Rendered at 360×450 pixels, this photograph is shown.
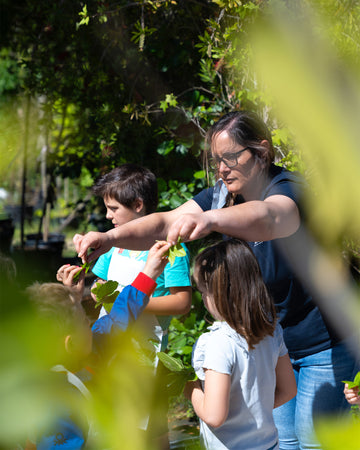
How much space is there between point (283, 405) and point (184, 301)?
1.91 ft

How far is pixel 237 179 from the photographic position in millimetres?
1562

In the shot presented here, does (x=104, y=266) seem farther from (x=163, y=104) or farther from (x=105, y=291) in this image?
(x=163, y=104)

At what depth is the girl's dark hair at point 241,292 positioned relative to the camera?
1.58 metres

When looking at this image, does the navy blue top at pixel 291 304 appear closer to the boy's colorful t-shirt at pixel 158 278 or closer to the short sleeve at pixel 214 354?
the short sleeve at pixel 214 354

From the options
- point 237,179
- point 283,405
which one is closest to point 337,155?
point 237,179

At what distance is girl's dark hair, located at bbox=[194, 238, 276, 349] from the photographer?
158 cm

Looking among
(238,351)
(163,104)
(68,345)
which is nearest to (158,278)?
(238,351)

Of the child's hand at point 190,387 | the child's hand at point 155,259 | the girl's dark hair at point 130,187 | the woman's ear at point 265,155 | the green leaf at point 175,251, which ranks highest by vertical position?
the woman's ear at point 265,155

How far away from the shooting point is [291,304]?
167 centimetres

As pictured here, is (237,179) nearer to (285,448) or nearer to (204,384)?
(204,384)

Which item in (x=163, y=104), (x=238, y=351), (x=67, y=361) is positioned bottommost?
(x=238, y=351)

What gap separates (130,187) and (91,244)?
3.42 ft

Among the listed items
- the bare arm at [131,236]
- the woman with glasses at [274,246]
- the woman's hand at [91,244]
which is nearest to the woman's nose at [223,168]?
the woman with glasses at [274,246]

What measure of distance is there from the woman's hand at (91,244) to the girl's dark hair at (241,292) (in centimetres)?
38
